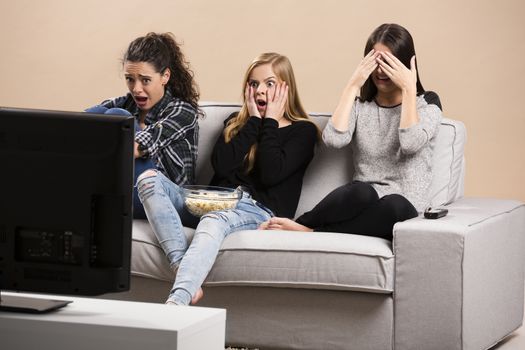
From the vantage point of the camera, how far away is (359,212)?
3.29m

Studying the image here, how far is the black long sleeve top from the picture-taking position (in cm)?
358

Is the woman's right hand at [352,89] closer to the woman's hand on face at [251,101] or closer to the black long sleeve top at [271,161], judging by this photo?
the black long sleeve top at [271,161]

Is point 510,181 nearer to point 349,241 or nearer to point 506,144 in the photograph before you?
point 506,144

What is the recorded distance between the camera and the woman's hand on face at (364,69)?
3.56 metres

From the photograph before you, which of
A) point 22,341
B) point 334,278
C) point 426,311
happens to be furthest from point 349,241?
point 22,341

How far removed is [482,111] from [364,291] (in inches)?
86.8

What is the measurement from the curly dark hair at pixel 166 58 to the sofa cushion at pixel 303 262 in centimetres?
84

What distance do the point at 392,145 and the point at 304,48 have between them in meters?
1.77

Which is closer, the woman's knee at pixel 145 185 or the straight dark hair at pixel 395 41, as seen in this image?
the woman's knee at pixel 145 185

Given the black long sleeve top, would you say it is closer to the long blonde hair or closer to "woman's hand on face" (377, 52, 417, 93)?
the long blonde hair

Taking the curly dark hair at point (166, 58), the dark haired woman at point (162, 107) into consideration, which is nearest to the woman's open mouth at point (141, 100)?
the dark haired woman at point (162, 107)

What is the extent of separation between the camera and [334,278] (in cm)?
304

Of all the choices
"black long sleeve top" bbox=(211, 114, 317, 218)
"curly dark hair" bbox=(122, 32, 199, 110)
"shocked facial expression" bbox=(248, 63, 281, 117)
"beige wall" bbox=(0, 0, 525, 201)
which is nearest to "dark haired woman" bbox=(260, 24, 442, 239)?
"black long sleeve top" bbox=(211, 114, 317, 218)

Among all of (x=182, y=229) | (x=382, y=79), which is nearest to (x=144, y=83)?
(x=182, y=229)
